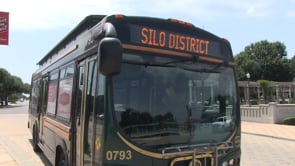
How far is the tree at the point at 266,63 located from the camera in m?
83.4

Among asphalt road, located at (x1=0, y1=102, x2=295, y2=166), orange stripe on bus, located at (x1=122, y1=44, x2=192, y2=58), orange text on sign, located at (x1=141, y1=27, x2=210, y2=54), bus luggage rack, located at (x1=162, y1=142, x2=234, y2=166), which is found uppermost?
orange text on sign, located at (x1=141, y1=27, x2=210, y2=54)

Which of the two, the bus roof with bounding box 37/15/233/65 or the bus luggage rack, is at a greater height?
the bus roof with bounding box 37/15/233/65

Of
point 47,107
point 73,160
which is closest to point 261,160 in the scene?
point 47,107

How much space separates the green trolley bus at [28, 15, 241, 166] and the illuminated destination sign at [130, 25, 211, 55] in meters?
0.01

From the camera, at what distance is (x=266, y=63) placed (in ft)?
282

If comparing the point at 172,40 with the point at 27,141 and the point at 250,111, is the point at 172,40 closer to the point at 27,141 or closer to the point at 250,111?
the point at 27,141

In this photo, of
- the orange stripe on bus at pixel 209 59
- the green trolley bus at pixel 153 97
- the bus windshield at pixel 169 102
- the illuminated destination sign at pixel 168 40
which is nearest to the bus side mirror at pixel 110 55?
the green trolley bus at pixel 153 97

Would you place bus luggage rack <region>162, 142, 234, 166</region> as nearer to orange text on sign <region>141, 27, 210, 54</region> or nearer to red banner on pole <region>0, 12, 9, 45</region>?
orange text on sign <region>141, 27, 210, 54</region>

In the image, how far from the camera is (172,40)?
5574 mm

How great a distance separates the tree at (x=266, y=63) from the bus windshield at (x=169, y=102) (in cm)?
7737

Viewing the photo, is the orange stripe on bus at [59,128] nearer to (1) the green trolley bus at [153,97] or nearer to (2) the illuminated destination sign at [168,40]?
(1) the green trolley bus at [153,97]

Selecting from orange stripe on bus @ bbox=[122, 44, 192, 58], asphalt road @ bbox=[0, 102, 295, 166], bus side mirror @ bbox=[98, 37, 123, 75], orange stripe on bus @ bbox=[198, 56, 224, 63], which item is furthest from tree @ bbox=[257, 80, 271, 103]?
bus side mirror @ bbox=[98, 37, 123, 75]

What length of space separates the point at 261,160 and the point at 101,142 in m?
8.04

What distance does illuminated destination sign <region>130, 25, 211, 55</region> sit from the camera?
5299 mm
